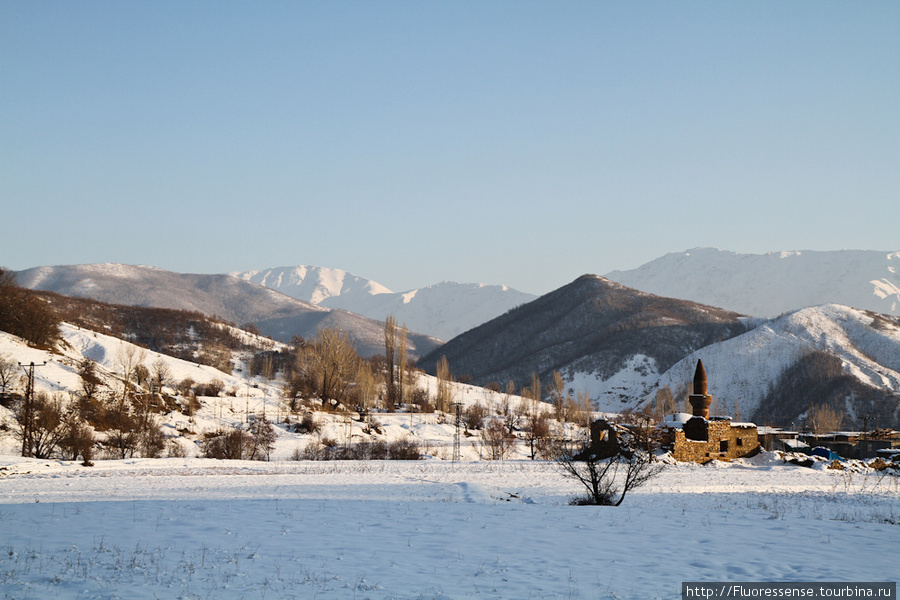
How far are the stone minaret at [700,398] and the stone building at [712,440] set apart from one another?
0.85 meters

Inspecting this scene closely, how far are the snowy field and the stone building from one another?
42.1 feet

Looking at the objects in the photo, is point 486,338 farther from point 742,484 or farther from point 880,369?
point 742,484

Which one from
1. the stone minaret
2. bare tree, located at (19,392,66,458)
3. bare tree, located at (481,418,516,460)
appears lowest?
bare tree, located at (481,418,516,460)

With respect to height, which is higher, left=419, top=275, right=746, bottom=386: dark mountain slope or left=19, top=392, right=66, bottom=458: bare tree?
left=419, top=275, right=746, bottom=386: dark mountain slope

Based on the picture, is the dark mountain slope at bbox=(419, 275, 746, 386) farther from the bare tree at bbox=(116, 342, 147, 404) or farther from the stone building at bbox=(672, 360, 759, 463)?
the stone building at bbox=(672, 360, 759, 463)

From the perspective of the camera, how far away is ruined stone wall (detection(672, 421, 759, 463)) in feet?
123

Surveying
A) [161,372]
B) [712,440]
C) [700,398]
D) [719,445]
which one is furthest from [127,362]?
[719,445]

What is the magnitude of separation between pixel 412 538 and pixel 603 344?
15121cm

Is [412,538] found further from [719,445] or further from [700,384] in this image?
[700,384]

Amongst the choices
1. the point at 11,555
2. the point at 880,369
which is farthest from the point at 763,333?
the point at 11,555

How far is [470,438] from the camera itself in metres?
62.9

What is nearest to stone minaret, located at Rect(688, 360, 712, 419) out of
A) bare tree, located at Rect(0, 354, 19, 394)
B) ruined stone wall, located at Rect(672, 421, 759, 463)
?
ruined stone wall, located at Rect(672, 421, 759, 463)

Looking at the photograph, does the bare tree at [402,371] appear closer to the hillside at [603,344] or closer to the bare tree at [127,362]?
the bare tree at [127,362]

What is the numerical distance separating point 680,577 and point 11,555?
34.7ft
